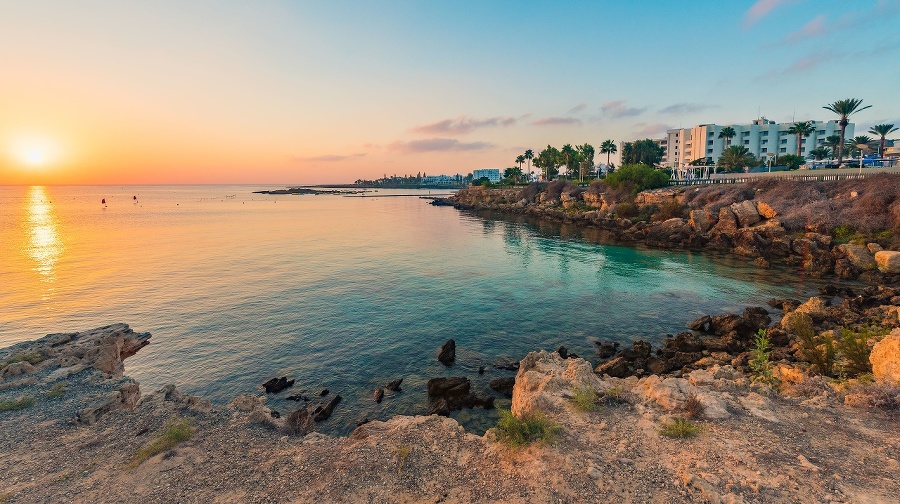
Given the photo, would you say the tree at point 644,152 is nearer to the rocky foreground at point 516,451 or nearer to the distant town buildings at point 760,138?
the distant town buildings at point 760,138

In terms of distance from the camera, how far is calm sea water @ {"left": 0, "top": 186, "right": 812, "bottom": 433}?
1970 cm

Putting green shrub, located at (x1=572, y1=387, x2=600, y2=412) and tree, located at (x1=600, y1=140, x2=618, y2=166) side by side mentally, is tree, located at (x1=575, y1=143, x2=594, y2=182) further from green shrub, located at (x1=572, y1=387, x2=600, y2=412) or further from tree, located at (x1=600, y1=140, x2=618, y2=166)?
green shrub, located at (x1=572, y1=387, x2=600, y2=412)

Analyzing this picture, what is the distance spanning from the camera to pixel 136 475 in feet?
33.4

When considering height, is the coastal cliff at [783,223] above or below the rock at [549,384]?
above

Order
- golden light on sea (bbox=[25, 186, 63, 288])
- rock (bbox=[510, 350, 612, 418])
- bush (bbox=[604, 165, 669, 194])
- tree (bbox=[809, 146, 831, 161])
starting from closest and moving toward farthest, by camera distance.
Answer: rock (bbox=[510, 350, 612, 418]) → golden light on sea (bbox=[25, 186, 63, 288]) → bush (bbox=[604, 165, 669, 194]) → tree (bbox=[809, 146, 831, 161])

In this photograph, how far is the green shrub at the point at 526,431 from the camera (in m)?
10.8

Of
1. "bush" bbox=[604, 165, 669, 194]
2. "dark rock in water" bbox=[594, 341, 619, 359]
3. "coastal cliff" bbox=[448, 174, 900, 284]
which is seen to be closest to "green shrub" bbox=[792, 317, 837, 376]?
"dark rock in water" bbox=[594, 341, 619, 359]

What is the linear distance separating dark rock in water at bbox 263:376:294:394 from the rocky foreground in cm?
296

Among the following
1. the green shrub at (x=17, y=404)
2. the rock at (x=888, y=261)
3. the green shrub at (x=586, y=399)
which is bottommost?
the green shrub at (x=17, y=404)

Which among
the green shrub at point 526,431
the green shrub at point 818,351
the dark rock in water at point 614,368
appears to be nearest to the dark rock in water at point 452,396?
the green shrub at point 526,431

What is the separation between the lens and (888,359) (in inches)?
498

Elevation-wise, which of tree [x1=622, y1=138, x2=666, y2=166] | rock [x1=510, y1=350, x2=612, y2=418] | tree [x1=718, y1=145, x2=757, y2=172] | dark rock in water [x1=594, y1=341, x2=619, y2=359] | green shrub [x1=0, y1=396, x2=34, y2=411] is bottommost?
dark rock in water [x1=594, y1=341, x2=619, y2=359]

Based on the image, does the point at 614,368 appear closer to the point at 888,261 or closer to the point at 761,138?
the point at 888,261

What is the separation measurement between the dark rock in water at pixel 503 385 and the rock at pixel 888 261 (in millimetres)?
37213
